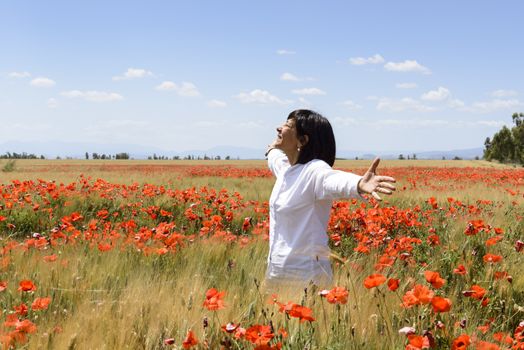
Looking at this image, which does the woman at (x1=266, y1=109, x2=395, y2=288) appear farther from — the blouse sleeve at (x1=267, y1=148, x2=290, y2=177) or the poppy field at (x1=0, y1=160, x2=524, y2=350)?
the blouse sleeve at (x1=267, y1=148, x2=290, y2=177)

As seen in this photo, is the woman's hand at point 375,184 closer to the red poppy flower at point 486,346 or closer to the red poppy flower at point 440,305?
the red poppy flower at point 440,305

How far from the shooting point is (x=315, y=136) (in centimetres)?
337

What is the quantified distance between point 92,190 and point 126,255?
5.42 metres

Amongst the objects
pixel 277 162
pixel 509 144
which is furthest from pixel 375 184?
pixel 509 144

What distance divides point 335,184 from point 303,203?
1.55 ft

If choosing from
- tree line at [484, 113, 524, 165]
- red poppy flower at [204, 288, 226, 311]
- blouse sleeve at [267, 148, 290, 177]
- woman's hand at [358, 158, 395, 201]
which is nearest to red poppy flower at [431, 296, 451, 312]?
woman's hand at [358, 158, 395, 201]

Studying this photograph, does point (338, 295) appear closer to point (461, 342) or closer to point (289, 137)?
point (461, 342)

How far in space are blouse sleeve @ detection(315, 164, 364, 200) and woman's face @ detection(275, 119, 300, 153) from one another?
1.35ft

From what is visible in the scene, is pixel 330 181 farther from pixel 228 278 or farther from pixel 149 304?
pixel 149 304

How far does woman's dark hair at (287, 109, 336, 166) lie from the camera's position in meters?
3.37

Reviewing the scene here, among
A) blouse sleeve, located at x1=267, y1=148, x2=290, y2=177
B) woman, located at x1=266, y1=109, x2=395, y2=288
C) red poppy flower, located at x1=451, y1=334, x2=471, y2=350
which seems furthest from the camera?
blouse sleeve, located at x1=267, y1=148, x2=290, y2=177

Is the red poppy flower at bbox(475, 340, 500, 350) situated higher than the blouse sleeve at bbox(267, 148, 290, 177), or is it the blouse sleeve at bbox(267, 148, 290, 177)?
the blouse sleeve at bbox(267, 148, 290, 177)

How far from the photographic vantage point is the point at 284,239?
3.34m

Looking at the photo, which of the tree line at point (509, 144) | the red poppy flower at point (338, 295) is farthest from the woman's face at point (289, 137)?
the tree line at point (509, 144)
